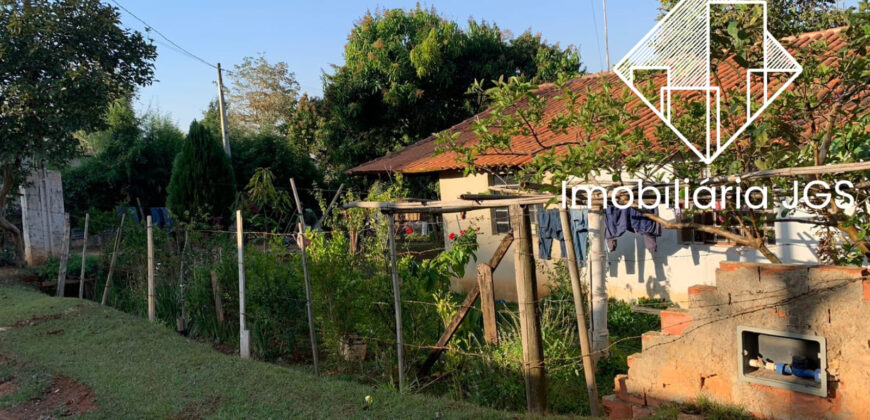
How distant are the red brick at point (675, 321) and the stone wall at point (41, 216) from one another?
15.4 metres

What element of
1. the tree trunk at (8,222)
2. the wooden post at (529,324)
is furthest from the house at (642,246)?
the tree trunk at (8,222)

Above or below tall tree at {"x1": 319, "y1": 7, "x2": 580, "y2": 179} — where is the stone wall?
below

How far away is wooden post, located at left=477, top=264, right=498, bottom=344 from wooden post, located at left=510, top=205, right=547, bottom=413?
31.3 inches

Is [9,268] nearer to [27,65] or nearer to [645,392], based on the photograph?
[27,65]

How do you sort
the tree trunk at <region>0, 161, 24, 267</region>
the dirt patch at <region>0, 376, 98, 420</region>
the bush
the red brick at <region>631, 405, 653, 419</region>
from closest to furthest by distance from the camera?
the red brick at <region>631, 405, 653, 419</region>, the dirt patch at <region>0, 376, 98, 420</region>, the bush, the tree trunk at <region>0, 161, 24, 267</region>

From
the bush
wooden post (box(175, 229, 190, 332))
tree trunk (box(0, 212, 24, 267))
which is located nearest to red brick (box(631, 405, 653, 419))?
wooden post (box(175, 229, 190, 332))

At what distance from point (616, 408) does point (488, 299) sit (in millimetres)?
1465

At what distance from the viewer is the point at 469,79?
2023 centimetres

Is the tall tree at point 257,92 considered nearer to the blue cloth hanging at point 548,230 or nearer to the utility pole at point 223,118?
the utility pole at point 223,118

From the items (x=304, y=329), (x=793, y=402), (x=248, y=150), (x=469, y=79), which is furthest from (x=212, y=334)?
(x=248, y=150)

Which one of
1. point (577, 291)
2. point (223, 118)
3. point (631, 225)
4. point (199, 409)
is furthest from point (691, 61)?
point (223, 118)

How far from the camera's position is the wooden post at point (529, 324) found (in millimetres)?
5352

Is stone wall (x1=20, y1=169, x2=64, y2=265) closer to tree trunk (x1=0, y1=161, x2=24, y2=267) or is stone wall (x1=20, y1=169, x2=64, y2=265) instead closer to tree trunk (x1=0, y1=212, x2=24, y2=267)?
tree trunk (x1=0, y1=161, x2=24, y2=267)

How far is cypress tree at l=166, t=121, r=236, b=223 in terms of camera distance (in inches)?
667
